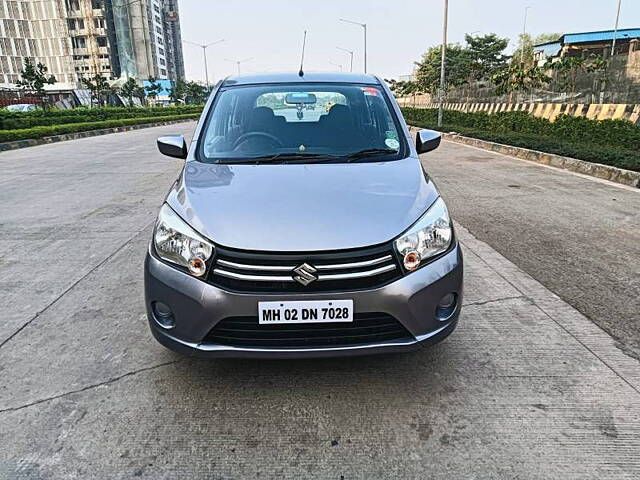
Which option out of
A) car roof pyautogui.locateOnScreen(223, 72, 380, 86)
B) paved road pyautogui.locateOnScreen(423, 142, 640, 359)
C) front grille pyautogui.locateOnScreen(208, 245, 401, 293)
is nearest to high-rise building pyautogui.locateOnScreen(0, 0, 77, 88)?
paved road pyautogui.locateOnScreen(423, 142, 640, 359)

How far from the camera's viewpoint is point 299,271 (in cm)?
224

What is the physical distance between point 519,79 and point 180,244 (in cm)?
2518

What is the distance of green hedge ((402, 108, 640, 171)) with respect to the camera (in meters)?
9.75

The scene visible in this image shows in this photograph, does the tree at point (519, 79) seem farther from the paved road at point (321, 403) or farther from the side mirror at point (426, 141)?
the paved road at point (321, 403)

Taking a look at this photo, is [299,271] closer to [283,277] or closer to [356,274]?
[283,277]

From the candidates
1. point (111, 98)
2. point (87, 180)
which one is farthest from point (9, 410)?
point (111, 98)

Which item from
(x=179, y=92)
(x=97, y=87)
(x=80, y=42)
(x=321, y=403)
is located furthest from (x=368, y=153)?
(x=80, y=42)

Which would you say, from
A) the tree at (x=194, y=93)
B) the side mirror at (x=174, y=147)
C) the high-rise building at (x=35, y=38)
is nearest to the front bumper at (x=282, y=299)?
the side mirror at (x=174, y=147)

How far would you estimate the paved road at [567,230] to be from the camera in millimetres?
3715

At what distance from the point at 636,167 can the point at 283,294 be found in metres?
8.46

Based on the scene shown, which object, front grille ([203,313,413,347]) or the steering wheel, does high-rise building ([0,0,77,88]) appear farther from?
front grille ([203,313,413,347])

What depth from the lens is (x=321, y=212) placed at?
8.07 ft

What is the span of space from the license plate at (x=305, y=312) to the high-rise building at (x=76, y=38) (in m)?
93.4

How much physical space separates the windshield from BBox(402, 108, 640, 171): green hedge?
6.96 meters
